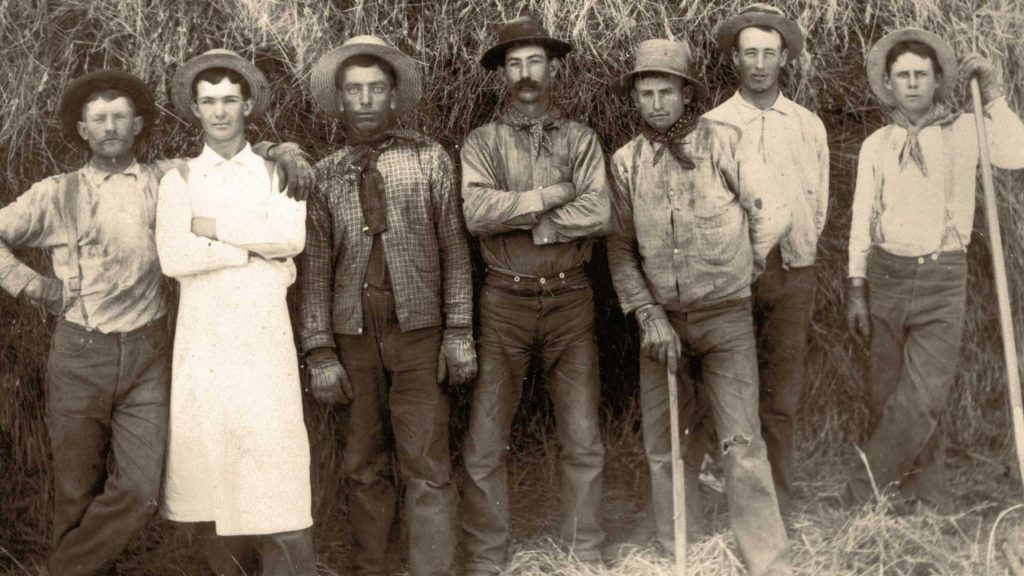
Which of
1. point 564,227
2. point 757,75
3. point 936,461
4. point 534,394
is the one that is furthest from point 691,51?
point 936,461

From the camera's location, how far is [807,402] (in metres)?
5.83

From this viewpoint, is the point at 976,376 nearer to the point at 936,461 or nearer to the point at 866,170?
the point at 936,461

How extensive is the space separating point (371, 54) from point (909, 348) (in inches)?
104

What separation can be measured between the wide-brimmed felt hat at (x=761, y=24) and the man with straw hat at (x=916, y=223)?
1.10ft

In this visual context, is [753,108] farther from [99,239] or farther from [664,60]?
[99,239]

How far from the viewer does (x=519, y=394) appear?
4.58 meters

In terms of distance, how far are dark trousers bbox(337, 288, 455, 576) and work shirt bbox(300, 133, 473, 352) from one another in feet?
0.22

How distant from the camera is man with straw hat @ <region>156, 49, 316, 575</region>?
161 inches

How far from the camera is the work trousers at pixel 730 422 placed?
172 inches

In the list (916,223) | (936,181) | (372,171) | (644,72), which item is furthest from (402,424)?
(936,181)

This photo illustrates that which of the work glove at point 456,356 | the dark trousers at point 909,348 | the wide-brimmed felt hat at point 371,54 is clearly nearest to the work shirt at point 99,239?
the wide-brimmed felt hat at point 371,54

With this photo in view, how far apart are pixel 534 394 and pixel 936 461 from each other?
1907mm

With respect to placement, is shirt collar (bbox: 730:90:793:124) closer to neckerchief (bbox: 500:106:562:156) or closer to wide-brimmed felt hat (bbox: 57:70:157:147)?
neckerchief (bbox: 500:106:562:156)

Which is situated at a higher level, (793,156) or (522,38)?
(522,38)
